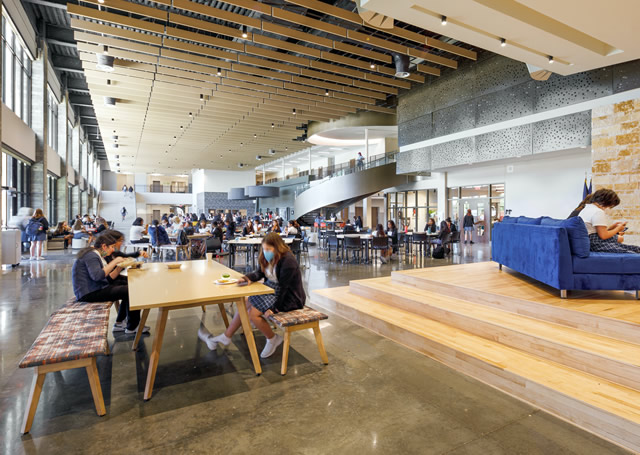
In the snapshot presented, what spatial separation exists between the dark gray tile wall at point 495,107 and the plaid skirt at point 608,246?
4.65 meters

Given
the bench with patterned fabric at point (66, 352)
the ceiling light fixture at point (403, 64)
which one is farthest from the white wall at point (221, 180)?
the bench with patterned fabric at point (66, 352)

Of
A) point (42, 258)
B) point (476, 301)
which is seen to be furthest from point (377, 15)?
point (42, 258)

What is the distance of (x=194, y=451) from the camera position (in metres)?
1.92

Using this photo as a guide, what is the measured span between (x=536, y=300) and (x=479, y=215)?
10.1m

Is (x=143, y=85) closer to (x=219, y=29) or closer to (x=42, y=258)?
(x=219, y=29)

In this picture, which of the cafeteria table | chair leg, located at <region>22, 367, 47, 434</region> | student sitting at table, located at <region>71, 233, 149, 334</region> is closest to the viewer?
chair leg, located at <region>22, 367, 47, 434</region>

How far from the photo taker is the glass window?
30.1 feet

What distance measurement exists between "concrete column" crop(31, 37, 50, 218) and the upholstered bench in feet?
40.0

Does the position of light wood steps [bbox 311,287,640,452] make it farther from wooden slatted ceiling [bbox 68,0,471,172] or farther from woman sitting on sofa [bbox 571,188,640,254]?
wooden slatted ceiling [bbox 68,0,471,172]

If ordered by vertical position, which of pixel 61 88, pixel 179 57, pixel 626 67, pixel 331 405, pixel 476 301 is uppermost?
pixel 61 88

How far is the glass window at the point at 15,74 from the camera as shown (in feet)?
30.1

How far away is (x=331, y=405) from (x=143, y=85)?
34.0 feet

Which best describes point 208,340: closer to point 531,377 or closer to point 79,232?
point 531,377

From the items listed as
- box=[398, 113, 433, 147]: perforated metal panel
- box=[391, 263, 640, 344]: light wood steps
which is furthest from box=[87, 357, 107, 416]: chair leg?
box=[398, 113, 433, 147]: perforated metal panel
